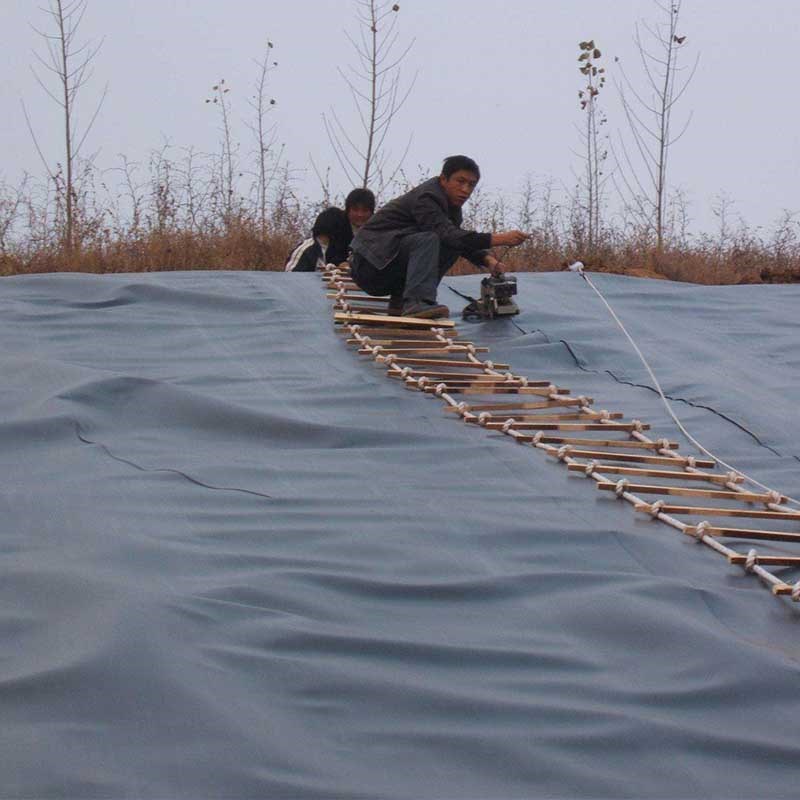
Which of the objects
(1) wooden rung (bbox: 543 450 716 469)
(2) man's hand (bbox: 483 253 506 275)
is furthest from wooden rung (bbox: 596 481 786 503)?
(2) man's hand (bbox: 483 253 506 275)

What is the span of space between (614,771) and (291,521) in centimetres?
93

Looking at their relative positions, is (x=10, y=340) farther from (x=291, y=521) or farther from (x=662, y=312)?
(x=662, y=312)

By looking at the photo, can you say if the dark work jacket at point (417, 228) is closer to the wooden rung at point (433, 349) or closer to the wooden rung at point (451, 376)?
the wooden rung at point (433, 349)

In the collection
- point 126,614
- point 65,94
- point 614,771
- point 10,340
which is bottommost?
point 614,771

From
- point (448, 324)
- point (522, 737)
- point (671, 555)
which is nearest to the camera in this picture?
point (522, 737)

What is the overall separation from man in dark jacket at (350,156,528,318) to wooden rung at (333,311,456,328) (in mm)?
40

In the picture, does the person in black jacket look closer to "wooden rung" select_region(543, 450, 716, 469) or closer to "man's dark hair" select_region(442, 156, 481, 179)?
"man's dark hair" select_region(442, 156, 481, 179)

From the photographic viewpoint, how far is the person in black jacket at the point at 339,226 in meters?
5.30

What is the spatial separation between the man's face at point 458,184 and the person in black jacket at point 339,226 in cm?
108

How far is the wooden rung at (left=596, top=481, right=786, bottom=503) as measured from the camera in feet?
Answer: 8.52

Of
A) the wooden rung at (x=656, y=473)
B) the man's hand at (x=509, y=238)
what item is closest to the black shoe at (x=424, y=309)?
the man's hand at (x=509, y=238)

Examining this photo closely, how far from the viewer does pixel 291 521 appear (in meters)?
2.28

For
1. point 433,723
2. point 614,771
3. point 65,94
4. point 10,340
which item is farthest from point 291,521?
point 65,94

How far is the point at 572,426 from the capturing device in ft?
10.2
